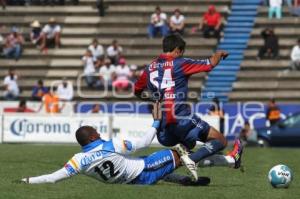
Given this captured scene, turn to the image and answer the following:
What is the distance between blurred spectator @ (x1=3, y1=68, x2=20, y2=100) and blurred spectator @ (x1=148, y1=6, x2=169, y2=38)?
20.5ft

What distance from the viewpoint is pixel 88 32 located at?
42875mm

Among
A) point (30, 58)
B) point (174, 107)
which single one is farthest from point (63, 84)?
point (174, 107)

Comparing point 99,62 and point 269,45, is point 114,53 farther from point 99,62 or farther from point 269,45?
point 269,45

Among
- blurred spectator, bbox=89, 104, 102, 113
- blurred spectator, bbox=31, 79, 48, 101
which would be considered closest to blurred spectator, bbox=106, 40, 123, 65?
blurred spectator, bbox=31, 79, 48, 101

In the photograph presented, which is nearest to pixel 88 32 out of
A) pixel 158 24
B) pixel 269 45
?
pixel 158 24

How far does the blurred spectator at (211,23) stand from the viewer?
4038cm

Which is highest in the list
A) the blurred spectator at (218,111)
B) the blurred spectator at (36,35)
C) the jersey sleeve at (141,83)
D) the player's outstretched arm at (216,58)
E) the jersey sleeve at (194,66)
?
the player's outstretched arm at (216,58)

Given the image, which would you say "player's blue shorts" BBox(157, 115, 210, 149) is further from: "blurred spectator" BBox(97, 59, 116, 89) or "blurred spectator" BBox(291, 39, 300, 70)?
"blurred spectator" BBox(291, 39, 300, 70)

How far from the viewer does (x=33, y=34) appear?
42.6m

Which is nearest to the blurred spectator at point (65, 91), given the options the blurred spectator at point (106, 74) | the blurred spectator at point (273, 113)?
the blurred spectator at point (106, 74)

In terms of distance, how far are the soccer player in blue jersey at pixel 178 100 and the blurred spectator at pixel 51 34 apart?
27.7m

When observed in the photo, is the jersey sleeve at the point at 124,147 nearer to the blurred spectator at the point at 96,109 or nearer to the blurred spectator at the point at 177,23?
the blurred spectator at the point at 96,109

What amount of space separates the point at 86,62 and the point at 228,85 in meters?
5.81

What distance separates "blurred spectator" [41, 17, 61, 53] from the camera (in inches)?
1663
